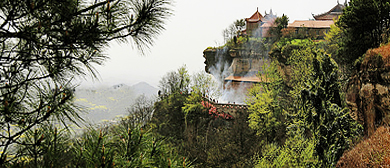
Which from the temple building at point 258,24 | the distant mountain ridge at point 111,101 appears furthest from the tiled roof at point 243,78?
the distant mountain ridge at point 111,101

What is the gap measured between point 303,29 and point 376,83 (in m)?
25.0

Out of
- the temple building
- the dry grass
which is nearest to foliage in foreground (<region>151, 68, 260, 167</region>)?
the temple building

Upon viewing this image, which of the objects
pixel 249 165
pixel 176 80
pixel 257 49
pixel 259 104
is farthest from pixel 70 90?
pixel 257 49

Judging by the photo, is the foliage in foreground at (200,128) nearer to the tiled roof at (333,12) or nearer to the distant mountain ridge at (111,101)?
the distant mountain ridge at (111,101)

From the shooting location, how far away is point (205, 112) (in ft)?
88.8

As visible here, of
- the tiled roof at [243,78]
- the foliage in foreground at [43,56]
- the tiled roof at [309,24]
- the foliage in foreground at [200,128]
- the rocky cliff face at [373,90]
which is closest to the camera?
the foliage in foreground at [43,56]

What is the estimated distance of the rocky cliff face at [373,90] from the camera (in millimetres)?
7781

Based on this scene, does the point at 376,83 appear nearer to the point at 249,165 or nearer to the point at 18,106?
the point at 18,106

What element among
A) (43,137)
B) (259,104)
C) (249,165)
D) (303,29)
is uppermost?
(303,29)

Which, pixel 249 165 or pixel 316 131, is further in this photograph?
pixel 249 165

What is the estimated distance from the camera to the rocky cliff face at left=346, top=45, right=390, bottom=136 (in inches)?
306

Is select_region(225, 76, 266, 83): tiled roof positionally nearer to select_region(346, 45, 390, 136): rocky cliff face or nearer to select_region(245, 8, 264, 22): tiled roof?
select_region(245, 8, 264, 22): tiled roof

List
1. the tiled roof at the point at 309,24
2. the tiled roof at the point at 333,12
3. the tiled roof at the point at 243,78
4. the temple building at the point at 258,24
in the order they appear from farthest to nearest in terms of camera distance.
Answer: the tiled roof at the point at 333,12 < the temple building at the point at 258,24 < the tiled roof at the point at 309,24 < the tiled roof at the point at 243,78

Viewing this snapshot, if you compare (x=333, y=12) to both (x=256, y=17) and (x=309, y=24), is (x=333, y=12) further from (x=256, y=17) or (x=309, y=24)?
(x=256, y=17)
